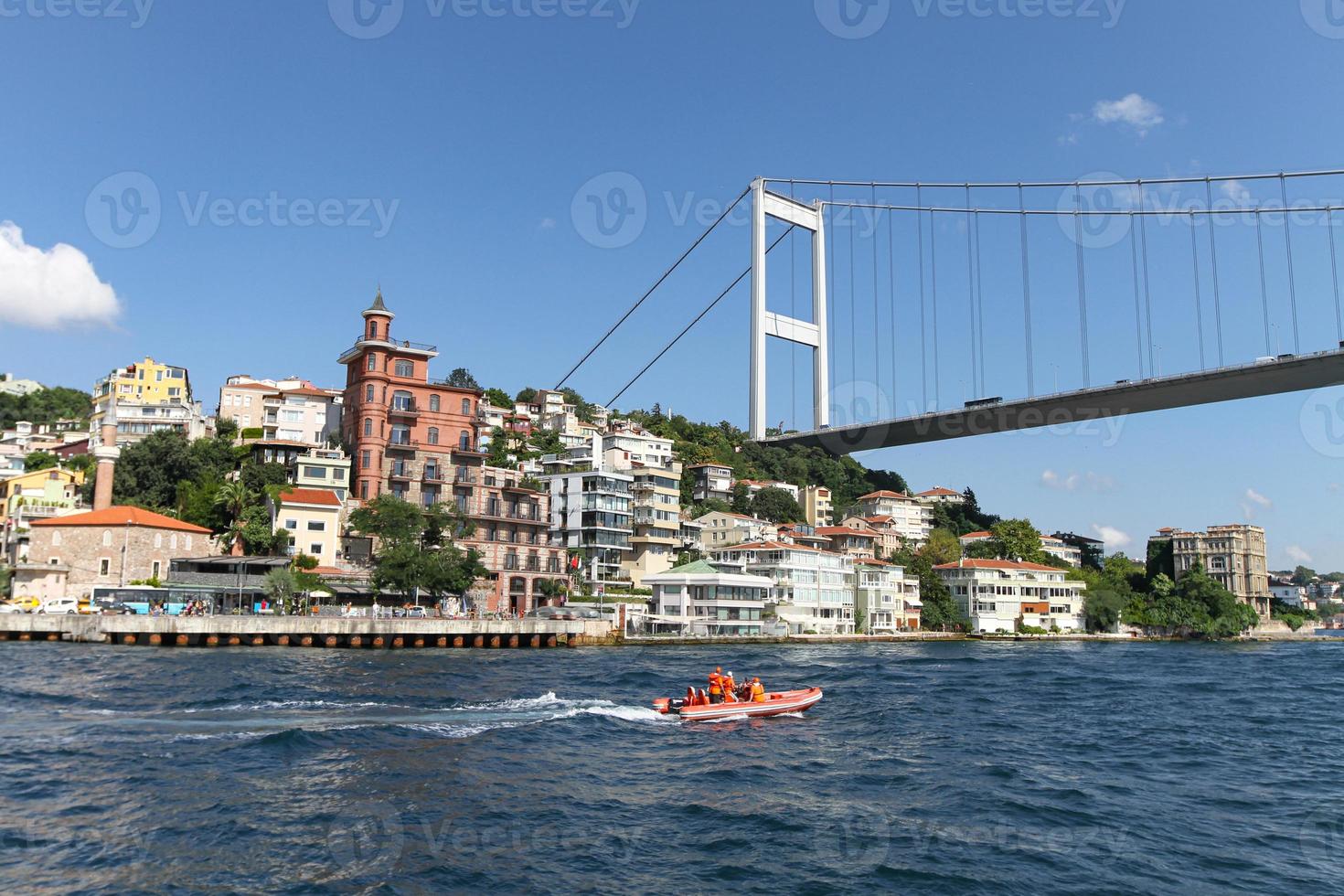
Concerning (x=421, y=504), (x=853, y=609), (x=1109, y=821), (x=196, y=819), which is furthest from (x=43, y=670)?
(x=853, y=609)

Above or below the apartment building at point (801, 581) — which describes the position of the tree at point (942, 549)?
above

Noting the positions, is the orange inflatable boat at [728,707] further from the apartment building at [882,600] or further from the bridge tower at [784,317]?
the apartment building at [882,600]

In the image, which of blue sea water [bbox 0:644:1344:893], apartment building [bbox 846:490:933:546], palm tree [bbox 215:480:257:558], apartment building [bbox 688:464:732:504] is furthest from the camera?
apartment building [bbox 846:490:933:546]

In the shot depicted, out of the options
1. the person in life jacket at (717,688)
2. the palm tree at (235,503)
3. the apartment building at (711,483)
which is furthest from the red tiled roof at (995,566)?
the person in life jacket at (717,688)

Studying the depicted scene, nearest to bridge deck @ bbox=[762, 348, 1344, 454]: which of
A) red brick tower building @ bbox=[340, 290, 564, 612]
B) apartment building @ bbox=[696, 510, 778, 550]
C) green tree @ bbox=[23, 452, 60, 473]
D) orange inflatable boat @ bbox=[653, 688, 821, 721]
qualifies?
orange inflatable boat @ bbox=[653, 688, 821, 721]

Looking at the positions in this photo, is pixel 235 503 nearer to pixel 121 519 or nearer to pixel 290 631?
pixel 121 519

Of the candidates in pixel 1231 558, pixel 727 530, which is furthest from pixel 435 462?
pixel 1231 558

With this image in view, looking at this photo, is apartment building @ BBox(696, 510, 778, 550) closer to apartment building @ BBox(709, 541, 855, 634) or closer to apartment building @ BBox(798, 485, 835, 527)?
apartment building @ BBox(709, 541, 855, 634)
